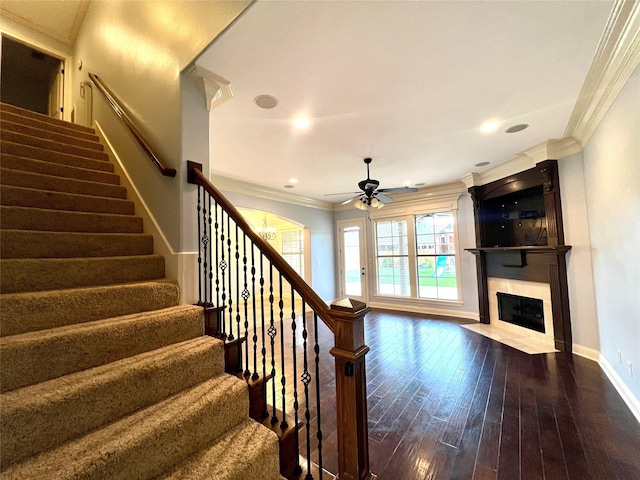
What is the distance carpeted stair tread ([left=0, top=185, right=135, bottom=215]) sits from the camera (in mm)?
1910

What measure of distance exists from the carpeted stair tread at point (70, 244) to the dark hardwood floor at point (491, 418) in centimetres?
214

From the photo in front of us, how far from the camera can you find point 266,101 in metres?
2.41

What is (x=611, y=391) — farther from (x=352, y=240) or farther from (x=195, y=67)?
(x=352, y=240)

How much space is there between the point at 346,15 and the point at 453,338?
4317 millimetres

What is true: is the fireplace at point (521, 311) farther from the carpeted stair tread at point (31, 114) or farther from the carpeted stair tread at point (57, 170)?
the carpeted stair tread at point (31, 114)

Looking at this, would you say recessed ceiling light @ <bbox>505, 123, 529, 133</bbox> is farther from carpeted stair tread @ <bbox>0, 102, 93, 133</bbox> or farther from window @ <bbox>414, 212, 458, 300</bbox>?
carpeted stair tread @ <bbox>0, 102, 93, 133</bbox>

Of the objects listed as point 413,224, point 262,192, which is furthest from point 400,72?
point 413,224

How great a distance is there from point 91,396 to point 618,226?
401 centimetres

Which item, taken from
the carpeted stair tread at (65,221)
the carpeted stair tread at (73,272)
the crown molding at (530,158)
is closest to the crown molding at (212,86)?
the carpeted stair tread at (65,221)

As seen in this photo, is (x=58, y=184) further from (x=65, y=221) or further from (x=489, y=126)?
(x=489, y=126)

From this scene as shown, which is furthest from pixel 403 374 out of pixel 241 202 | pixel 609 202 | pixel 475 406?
pixel 241 202

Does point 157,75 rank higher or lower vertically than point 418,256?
higher

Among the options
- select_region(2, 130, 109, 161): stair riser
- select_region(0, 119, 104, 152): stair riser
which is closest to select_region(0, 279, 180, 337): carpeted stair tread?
select_region(2, 130, 109, 161): stair riser

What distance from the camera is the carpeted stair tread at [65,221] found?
1798 millimetres
